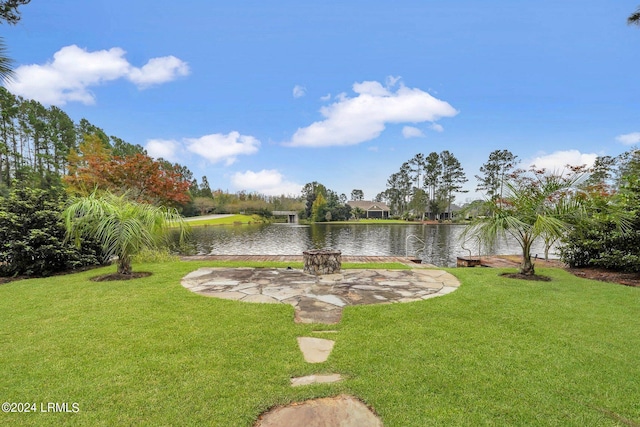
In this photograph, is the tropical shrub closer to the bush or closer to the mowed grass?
the mowed grass

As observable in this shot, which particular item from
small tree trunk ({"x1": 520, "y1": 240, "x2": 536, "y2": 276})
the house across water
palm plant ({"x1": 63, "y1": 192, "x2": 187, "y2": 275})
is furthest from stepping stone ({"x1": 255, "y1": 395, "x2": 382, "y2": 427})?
the house across water

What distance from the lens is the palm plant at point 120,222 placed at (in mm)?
5045

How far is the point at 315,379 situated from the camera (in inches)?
83.3


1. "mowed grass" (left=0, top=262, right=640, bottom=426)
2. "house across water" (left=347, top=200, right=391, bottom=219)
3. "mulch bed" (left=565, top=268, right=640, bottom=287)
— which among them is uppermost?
"house across water" (left=347, top=200, right=391, bottom=219)

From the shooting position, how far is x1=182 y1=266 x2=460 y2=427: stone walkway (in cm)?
174

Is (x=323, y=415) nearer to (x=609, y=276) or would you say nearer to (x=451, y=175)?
(x=609, y=276)

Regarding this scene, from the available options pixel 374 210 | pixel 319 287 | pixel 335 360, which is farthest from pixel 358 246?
pixel 374 210

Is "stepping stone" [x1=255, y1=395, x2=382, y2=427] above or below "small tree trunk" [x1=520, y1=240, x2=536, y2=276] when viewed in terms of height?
below

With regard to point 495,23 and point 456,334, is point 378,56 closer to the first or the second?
point 495,23

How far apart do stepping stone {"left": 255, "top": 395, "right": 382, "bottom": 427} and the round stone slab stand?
1.42 metres

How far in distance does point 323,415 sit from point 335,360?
0.65 m

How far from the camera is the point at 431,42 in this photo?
434 inches

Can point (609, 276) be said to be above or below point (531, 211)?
below

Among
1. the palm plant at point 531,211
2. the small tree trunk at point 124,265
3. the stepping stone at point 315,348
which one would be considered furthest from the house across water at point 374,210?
the stepping stone at point 315,348
